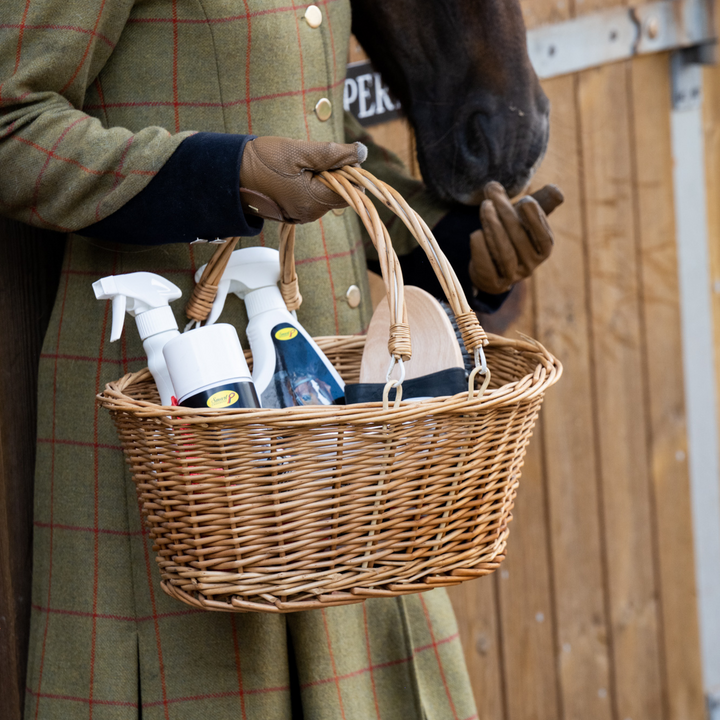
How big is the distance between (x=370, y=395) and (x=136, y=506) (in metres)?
0.23

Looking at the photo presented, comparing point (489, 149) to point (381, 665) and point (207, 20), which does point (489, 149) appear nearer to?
point (207, 20)

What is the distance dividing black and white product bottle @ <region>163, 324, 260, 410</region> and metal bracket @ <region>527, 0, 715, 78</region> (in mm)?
899

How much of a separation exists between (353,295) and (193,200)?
23 cm

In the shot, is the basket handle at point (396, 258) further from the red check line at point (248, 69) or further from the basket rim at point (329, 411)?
the red check line at point (248, 69)

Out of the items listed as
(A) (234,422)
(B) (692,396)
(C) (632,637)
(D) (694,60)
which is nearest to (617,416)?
(B) (692,396)

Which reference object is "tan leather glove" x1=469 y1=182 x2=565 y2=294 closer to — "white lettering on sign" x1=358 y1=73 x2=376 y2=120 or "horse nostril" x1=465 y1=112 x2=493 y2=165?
"horse nostril" x1=465 y1=112 x2=493 y2=165

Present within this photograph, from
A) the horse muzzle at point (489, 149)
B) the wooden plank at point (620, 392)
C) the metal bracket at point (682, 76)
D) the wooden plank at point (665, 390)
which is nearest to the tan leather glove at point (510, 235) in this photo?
the horse muzzle at point (489, 149)

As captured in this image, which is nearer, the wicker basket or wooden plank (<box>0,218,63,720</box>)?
the wicker basket

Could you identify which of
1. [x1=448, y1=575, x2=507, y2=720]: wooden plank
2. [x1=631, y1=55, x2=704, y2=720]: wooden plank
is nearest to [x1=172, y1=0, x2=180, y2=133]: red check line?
[x1=448, y1=575, x2=507, y2=720]: wooden plank

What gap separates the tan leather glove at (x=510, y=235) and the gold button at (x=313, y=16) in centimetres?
21

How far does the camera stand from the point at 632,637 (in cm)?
155

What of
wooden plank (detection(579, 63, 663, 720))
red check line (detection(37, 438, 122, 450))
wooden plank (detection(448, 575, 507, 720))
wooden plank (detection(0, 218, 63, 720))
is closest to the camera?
red check line (detection(37, 438, 122, 450))

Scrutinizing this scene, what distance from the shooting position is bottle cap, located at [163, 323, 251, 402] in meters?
0.59

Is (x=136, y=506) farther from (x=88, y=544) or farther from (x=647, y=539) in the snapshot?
(x=647, y=539)
